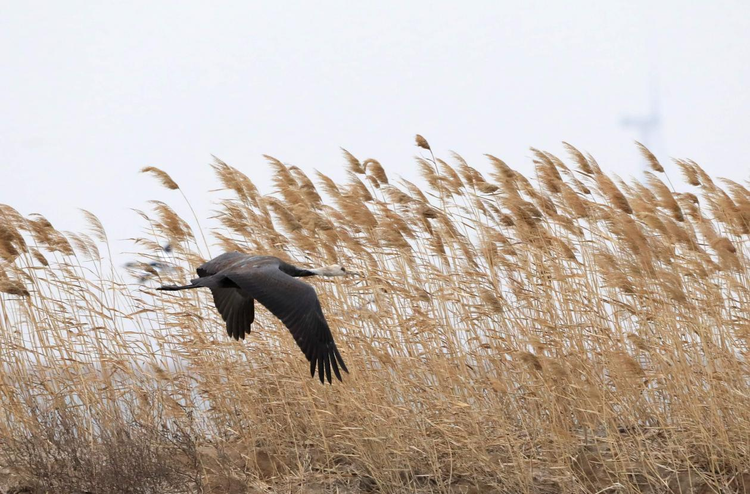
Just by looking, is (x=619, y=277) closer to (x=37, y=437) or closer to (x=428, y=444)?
(x=428, y=444)

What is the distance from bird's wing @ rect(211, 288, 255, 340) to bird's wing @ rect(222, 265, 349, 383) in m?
0.72

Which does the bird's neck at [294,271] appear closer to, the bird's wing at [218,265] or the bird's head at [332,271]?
the bird's head at [332,271]

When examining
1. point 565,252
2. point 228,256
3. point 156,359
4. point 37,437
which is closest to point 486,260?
point 565,252

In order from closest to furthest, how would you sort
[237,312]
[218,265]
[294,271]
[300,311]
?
1. [300,311]
2. [218,265]
3. [294,271]
4. [237,312]

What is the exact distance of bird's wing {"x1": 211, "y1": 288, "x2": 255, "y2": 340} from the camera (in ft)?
17.4

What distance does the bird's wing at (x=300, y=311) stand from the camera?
4.39 m

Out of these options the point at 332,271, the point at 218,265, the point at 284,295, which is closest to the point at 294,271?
the point at 332,271

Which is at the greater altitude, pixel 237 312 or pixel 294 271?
pixel 294 271

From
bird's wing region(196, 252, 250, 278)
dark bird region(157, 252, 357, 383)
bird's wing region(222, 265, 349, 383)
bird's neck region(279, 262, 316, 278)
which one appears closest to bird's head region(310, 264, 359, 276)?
bird's neck region(279, 262, 316, 278)

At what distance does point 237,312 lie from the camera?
5320mm

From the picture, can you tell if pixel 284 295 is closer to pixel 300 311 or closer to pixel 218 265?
pixel 300 311

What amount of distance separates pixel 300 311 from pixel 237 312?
974 mm

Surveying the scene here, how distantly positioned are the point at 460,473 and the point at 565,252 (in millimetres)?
1411

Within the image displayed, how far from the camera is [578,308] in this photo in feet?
17.5
